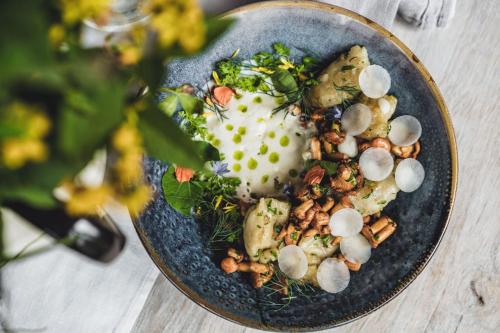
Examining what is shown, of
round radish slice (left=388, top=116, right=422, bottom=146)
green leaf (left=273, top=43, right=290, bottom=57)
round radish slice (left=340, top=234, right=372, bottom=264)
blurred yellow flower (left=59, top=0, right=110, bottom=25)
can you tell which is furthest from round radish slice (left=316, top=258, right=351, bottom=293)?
blurred yellow flower (left=59, top=0, right=110, bottom=25)

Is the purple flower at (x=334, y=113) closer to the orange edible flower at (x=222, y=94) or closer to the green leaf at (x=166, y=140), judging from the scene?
the orange edible flower at (x=222, y=94)

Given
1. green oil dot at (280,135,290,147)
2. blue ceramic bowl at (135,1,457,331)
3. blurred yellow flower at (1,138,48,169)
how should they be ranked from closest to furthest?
1. blurred yellow flower at (1,138,48,169)
2. blue ceramic bowl at (135,1,457,331)
3. green oil dot at (280,135,290,147)

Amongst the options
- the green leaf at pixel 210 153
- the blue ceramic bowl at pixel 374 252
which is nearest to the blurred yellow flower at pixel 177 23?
the green leaf at pixel 210 153

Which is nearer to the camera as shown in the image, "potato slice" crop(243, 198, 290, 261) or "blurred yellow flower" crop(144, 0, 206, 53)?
"blurred yellow flower" crop(144, 0, 206, 53)

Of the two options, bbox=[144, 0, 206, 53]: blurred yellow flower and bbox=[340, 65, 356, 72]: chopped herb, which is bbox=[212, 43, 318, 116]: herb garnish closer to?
bbox=[340, 65, 356, 72]: chopped herb

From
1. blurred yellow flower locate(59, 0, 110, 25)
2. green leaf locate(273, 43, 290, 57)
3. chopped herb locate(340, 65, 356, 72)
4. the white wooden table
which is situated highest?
blurred yellow flower locate(59, 0, 110, 25)

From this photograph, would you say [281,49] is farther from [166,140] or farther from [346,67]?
[166,140]
